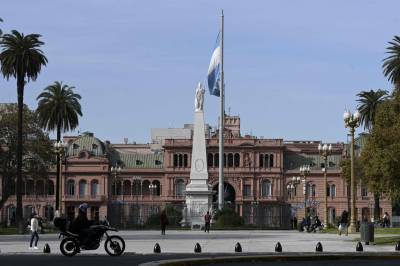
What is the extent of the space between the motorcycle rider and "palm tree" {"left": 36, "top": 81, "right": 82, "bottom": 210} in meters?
71.6

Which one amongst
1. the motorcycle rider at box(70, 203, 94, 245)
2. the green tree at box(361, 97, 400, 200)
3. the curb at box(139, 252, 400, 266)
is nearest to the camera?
the curb at box(139, 252, 400, 266)

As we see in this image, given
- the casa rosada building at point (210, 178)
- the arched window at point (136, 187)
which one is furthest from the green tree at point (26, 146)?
the arched window at point (136, 187)

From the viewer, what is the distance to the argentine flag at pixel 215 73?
9191 centimetres

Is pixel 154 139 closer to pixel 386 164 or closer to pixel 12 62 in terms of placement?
pixel 12 62

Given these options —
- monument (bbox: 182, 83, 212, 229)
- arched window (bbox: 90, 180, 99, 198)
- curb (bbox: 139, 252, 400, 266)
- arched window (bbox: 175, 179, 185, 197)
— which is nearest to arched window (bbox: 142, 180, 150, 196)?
arched window (bbox: 175, 179, 185, 197)

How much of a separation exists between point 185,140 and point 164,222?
9362 cm

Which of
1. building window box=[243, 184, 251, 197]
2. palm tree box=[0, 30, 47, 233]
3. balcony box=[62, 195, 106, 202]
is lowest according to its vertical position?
balcony box=[62, 195, 106, 202]

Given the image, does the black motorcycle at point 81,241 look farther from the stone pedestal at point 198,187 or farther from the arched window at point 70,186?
the arched window at point 70,186

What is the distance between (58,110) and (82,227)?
2884 inches

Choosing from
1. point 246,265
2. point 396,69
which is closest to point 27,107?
point 396,69

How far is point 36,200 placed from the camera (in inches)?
6093

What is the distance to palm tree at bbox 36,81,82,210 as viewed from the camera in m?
104

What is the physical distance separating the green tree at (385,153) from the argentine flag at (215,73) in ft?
63.7

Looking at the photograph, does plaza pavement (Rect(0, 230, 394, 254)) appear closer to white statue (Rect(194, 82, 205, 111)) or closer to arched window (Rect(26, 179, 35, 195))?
white statue (Rect(194, 82, 205, 111))
